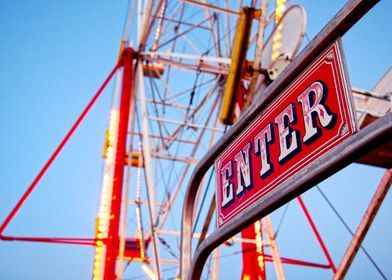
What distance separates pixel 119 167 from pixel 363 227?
616cm

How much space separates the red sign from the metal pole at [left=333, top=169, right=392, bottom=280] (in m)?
2.48

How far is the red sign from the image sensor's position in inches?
53.1

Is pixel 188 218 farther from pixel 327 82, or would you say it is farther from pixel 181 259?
pixel 327 82

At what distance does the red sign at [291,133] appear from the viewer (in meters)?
1.35

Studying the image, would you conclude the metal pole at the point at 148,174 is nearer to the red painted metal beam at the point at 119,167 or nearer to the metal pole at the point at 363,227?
the red painted metal beam at the point at 119,167

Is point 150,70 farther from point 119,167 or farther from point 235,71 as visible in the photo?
point 235,71

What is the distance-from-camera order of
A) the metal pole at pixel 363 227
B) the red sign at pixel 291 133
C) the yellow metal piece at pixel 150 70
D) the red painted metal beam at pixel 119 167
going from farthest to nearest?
the yellow metal piece at pixel 150 70, the red painted metal beam at pixel 119 167, the metal pole at pixel 363 227, the red sign at pixel 291 133

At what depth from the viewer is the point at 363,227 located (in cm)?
401

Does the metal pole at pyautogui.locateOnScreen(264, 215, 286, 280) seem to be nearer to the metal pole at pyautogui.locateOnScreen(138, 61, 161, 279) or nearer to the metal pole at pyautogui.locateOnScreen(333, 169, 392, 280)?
the metal pole at pyautogui.locateOnScreen(138, 61, 161, 279)

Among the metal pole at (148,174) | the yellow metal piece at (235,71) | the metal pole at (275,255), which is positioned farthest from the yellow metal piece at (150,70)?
the yellow metal piece at (235,71)

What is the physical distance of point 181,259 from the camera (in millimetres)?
2230

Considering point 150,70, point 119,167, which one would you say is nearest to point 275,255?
point 119,167

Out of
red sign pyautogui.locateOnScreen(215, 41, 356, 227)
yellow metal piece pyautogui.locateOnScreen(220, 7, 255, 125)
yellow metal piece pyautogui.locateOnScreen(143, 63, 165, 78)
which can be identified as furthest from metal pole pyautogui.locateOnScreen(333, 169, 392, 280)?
yellow metal piece pyautogui.locateOnScreen(143, 63, 165, 78)

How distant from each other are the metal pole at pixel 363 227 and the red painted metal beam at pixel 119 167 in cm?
517
